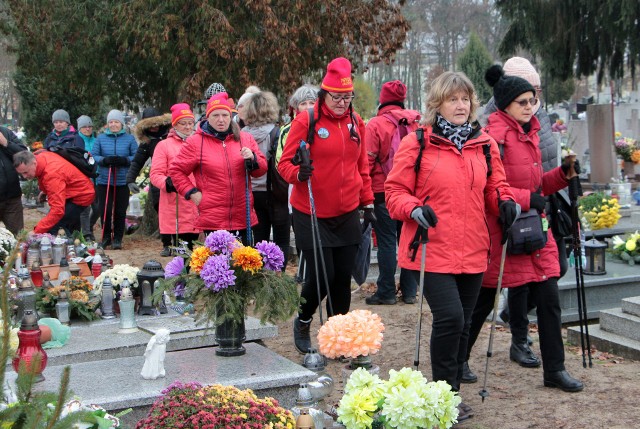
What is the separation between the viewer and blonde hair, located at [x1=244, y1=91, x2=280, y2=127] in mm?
7945

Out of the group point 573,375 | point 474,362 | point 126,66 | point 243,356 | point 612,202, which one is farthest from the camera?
point 126,66

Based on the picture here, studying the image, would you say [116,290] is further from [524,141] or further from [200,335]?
[524,141]

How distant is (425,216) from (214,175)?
2.53 m

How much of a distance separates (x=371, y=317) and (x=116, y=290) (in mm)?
2602

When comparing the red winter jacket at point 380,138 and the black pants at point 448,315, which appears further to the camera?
the red winter jacket at point 380,138

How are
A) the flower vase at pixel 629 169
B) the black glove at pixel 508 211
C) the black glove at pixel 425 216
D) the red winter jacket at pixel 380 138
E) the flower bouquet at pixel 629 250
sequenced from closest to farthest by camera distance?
1. the black glove at pixel 425 216
2. the black glove at pixel 508 211
3. the red winter jacket at pixel 380 138
4. the flower bouquet at pixel 629 250
5. the flower vase at pixel 629 169

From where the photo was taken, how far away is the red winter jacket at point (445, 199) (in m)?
4.90

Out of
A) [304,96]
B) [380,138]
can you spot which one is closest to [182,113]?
[304,96]

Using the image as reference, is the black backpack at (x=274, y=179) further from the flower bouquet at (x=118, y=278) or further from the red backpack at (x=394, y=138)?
the flower bouquet at (x=118, y=278)

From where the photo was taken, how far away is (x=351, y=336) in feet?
15.9

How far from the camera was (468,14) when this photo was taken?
180 ft

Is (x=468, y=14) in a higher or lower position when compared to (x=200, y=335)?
higher

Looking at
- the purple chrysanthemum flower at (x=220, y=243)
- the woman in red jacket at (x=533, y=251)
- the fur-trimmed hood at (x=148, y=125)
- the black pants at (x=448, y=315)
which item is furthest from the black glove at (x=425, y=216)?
the fur-trimmed hood at (x=148, y=125)

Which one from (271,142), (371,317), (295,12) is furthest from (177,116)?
(295,12)
